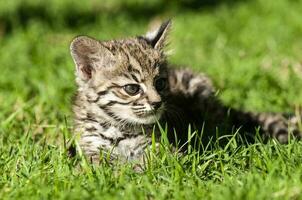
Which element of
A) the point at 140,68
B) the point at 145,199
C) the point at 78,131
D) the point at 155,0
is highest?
the point at 155,0

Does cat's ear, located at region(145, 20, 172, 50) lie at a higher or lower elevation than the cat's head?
higher

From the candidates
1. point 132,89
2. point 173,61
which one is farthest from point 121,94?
point 173,61

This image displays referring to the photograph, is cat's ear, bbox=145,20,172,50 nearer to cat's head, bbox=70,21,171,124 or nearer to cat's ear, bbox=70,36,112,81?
cat's head, bbox=70,21,171,124

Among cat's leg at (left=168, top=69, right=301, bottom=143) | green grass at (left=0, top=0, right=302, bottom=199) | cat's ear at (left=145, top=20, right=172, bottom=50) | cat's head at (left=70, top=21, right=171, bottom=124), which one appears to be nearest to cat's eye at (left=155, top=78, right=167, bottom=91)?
cat's head at (left=70, top=21, right=171, bottom=124)

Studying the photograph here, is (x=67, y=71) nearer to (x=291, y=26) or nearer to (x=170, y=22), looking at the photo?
(x=170, y=22)

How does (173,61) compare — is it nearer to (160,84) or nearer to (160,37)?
(160,37)

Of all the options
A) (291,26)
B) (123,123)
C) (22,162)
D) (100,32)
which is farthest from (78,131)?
(291,26)
